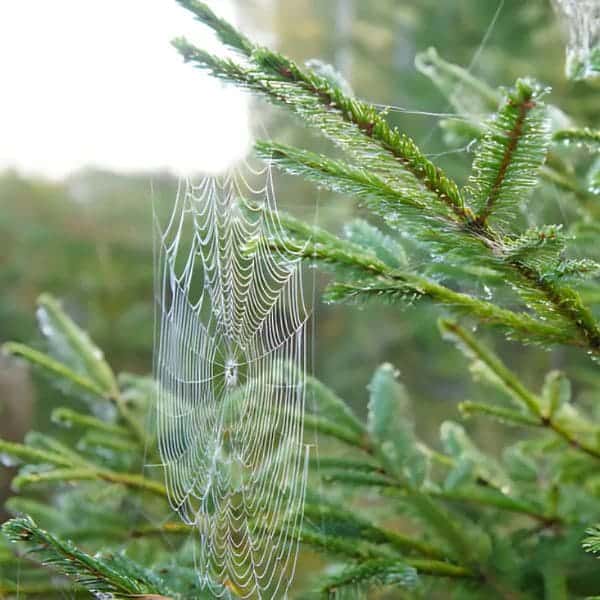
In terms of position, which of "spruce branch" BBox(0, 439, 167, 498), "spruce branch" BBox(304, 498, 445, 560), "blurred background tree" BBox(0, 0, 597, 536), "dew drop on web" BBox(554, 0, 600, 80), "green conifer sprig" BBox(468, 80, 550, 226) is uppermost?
"blurred background tree" BBox(0, 0, 597, 536)

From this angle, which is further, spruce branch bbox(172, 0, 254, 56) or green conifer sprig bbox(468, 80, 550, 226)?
spruce branch bbox(172, 0, 254, 56)

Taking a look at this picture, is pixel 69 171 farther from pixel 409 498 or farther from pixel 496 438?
pixel 409 498

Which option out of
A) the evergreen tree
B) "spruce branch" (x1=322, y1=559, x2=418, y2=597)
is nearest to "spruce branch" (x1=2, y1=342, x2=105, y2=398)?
the evergreen tree

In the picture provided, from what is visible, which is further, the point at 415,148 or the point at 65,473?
the point at 65,473

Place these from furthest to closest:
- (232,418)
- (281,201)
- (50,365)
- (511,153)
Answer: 1. (281,201)
2. (232,418)
3. (50,365)
4. (511,153)

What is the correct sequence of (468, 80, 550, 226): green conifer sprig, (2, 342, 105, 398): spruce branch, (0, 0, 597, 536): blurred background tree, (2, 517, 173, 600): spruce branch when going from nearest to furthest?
(468, 80, 550, 226): green conifer sprig → (2, 517, 173, 600): spruce branch → (2, 342, 105, 398): spruce branch → (0, 0, 597, 536): blurred background tree

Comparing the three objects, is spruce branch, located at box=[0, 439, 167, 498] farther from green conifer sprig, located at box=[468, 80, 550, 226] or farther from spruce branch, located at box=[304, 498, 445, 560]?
green conifer sprig, located at box=[468, 80, 550, 226]

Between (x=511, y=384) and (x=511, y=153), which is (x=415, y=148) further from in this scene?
(x=511, y=384)

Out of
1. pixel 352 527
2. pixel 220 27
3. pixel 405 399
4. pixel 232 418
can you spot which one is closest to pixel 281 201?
pixel 232 418
